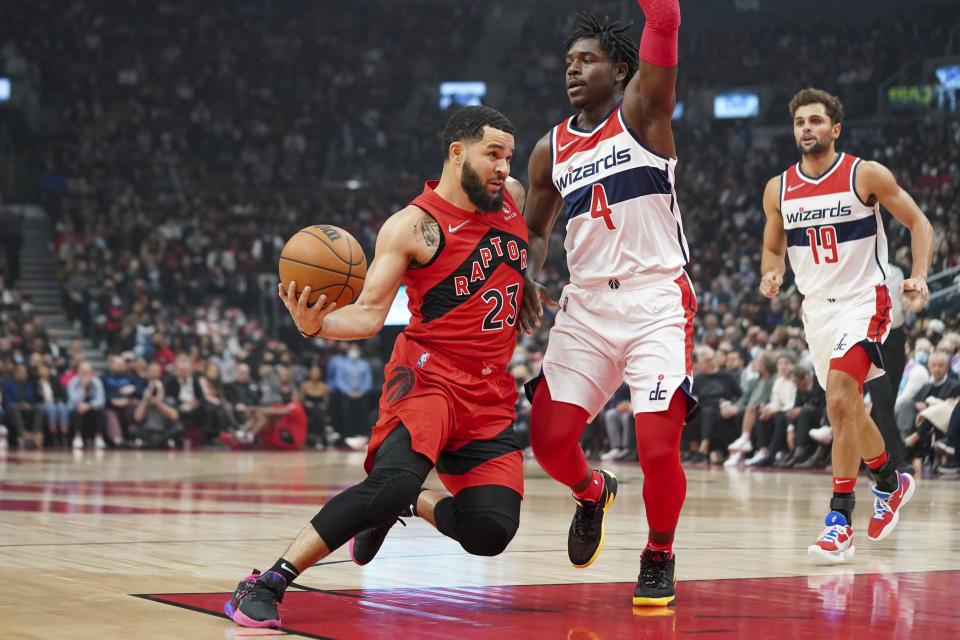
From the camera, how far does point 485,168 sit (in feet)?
15.1

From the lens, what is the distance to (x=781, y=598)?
178 inches

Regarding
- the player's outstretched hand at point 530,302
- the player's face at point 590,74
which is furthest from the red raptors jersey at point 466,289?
the player's face at point 590,74

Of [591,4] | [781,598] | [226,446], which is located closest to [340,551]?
[781,598]

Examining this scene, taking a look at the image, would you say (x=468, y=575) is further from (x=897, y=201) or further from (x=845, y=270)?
(x=897, y=201)

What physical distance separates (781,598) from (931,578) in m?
0.94

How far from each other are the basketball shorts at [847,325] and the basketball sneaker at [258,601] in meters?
3.37

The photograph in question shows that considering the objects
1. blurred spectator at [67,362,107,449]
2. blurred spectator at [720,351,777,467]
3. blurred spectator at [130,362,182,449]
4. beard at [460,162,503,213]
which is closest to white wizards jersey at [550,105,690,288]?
beard at [460,162,503,213]

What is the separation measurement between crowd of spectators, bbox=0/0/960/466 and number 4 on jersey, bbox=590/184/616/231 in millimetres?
7902

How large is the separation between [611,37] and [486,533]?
2.01 meters

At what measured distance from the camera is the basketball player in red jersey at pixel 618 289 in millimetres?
4605

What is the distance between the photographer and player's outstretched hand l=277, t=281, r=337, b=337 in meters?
3.97

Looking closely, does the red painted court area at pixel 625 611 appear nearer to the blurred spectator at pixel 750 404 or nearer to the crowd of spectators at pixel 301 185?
the crowd of spectators at pixel 301 185

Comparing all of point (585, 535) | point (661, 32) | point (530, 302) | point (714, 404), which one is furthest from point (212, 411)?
point (661, 32)

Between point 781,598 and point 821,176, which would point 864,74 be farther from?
point 781,598
